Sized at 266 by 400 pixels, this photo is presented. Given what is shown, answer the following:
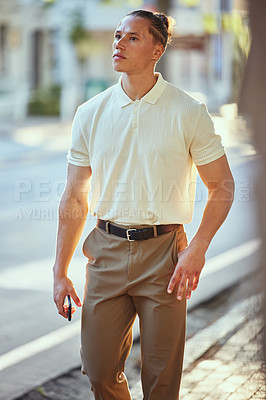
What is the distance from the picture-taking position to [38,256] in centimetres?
761

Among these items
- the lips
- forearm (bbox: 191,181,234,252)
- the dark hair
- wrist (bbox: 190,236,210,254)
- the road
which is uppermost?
the dark hair

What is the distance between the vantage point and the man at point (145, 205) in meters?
2.69

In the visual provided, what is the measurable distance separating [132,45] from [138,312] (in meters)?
1.02

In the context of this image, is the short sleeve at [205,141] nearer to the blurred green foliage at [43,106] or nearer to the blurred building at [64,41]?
the blurred green foliage at [43,106]

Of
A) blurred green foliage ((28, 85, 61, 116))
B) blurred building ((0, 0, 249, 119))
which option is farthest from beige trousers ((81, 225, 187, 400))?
blurred building ((0, 0, 249, 119))

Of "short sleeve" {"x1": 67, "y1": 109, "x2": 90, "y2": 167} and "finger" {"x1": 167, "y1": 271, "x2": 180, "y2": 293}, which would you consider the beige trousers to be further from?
"short sleeve" {"x1": 67, "y1": 109, "x2": 90, "y2": 167}

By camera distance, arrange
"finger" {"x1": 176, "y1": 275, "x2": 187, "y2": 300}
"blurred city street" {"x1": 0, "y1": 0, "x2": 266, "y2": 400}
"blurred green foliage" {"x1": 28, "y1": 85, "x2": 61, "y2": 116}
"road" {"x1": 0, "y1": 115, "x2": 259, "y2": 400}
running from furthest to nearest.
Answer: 1. "blurred green foliage" {"x1": 28, "y1": 85, "x2": 61, "y2": 116}
2. "road" {"x1": 0, "y1": 115, "x2": 259, "y2": 400}
3. "blurred city street" {"x1": 0, "y1": 0, "x2": 266, "y2": 400}
4. "finger" {"x1": 176, "y1": 275, "x2": 187, "y2": 300}

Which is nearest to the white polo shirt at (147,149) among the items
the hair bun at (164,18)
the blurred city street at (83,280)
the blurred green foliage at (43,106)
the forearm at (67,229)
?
the forearm at (67,229)

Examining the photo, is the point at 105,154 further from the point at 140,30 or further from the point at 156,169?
the point at 140,30

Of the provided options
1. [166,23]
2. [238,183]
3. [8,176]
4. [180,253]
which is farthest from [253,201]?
[8,176]

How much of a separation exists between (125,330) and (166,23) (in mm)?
1195

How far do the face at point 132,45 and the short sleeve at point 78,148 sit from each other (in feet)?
0.93

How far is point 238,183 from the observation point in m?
11.1

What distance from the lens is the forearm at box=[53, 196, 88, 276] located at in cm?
284
